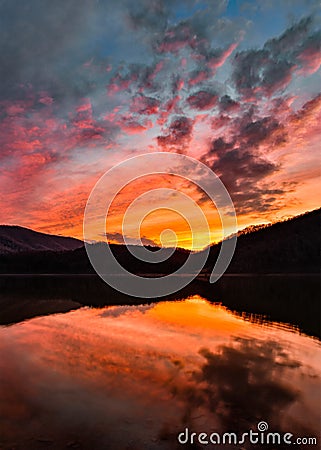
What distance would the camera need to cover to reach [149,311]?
33500mm

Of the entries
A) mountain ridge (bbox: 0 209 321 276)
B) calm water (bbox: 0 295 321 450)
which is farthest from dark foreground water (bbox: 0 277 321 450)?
mountain ridge (bbox: 0 209 321 276)

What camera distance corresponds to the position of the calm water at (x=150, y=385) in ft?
29.3

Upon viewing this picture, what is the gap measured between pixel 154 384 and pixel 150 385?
174 mm

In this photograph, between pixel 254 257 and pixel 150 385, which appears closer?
pixel 150 385

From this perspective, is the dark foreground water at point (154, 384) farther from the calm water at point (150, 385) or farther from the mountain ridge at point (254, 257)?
the mountain ridge at point (254, 257)

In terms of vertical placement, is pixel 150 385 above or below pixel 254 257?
below

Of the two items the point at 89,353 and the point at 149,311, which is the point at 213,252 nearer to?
the point at 149,311

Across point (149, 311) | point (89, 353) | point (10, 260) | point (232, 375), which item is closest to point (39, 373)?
point (89, 353)

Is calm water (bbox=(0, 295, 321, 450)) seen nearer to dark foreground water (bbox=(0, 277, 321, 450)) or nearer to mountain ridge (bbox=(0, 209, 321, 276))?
dark foreground water (bbox=(0, 277, 321, 450))

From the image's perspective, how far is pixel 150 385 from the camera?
1233 centimetres

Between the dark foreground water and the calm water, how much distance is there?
4 cm

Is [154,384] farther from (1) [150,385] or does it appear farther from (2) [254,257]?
(2) [254,257]

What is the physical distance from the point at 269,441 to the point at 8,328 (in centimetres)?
2153

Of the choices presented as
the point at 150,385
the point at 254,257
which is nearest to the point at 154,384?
the point at 150,385
